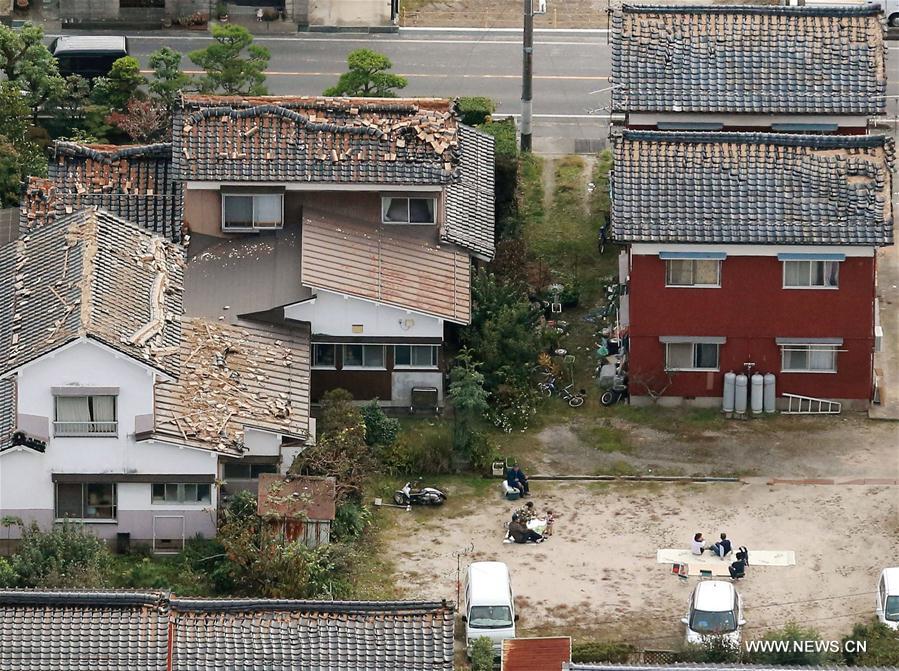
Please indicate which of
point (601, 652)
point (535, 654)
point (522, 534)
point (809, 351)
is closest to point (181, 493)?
point (522, 534)

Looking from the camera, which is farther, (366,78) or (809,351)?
(366,78)

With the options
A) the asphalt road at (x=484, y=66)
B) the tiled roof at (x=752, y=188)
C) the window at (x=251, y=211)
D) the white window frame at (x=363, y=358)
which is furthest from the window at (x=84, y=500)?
the asphalt road at (x=484, y=66)

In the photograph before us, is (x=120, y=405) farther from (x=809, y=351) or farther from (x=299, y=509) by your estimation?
(x=809, y=351)

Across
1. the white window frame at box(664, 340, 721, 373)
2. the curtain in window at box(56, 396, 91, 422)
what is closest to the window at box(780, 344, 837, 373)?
the white window frame at box(664, 340, 721, 373)

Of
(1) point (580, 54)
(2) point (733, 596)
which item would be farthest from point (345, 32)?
(2) point (733, 596)

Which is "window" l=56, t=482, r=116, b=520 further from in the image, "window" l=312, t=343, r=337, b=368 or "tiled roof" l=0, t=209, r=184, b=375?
"window" l=312, t=343, r=337, b=368

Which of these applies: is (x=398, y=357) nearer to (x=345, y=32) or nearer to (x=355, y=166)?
(x=355, y=166)
